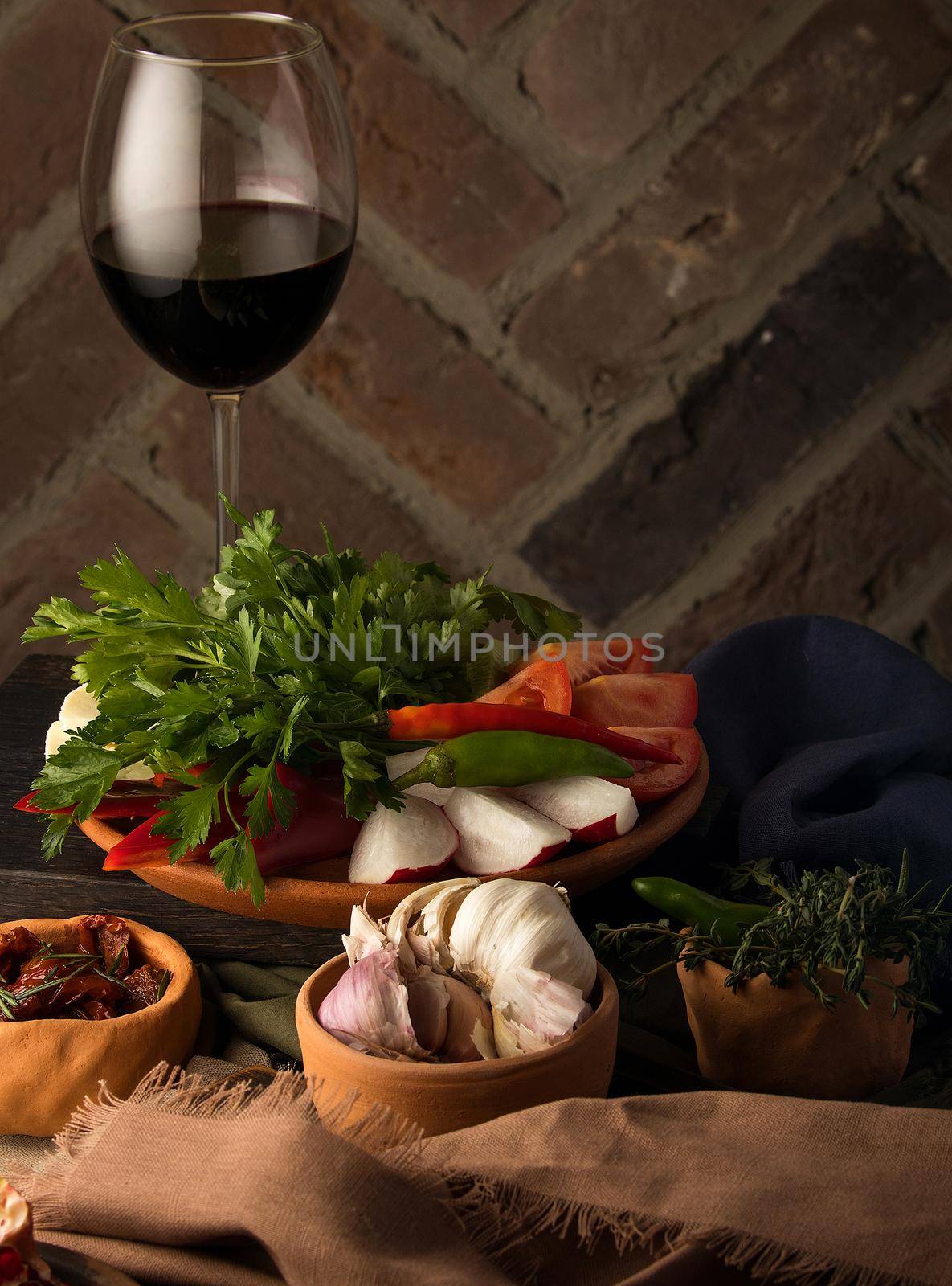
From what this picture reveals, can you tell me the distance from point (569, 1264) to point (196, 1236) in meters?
0.14

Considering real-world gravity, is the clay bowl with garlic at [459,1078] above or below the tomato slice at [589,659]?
below

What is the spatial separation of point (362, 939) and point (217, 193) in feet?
1.48

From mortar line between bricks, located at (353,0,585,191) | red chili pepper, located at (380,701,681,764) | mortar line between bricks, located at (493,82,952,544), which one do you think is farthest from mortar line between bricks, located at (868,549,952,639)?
red chili pepper, located at (380,701,681,764)

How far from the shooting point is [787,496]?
1.77 m

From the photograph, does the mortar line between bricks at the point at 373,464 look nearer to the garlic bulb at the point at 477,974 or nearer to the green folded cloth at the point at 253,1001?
the green folded cloth at the point at 253,1001

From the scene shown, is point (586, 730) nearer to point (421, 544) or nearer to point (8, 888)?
point (8, 888)

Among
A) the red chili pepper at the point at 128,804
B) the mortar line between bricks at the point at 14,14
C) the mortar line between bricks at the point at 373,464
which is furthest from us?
the mortar line between bricks at the point at 373,464

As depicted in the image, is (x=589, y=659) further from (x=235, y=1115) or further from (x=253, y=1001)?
(x=235, y=1115)

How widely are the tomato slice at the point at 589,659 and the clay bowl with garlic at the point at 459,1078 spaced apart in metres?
0.32

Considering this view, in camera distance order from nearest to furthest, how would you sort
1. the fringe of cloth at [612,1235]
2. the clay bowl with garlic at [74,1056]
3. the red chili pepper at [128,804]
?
the fringe of cloth at [612,1235] → the clay bowl with garlic at [74,1056] → the red chili pepper at [128,804]

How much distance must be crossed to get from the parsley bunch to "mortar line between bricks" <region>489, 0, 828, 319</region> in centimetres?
92

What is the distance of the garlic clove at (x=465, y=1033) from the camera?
0.54 m

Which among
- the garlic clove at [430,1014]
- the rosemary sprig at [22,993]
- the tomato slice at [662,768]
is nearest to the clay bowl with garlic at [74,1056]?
the rosemary sprig at [22,993]

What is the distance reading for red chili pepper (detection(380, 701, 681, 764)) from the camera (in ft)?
2.37
